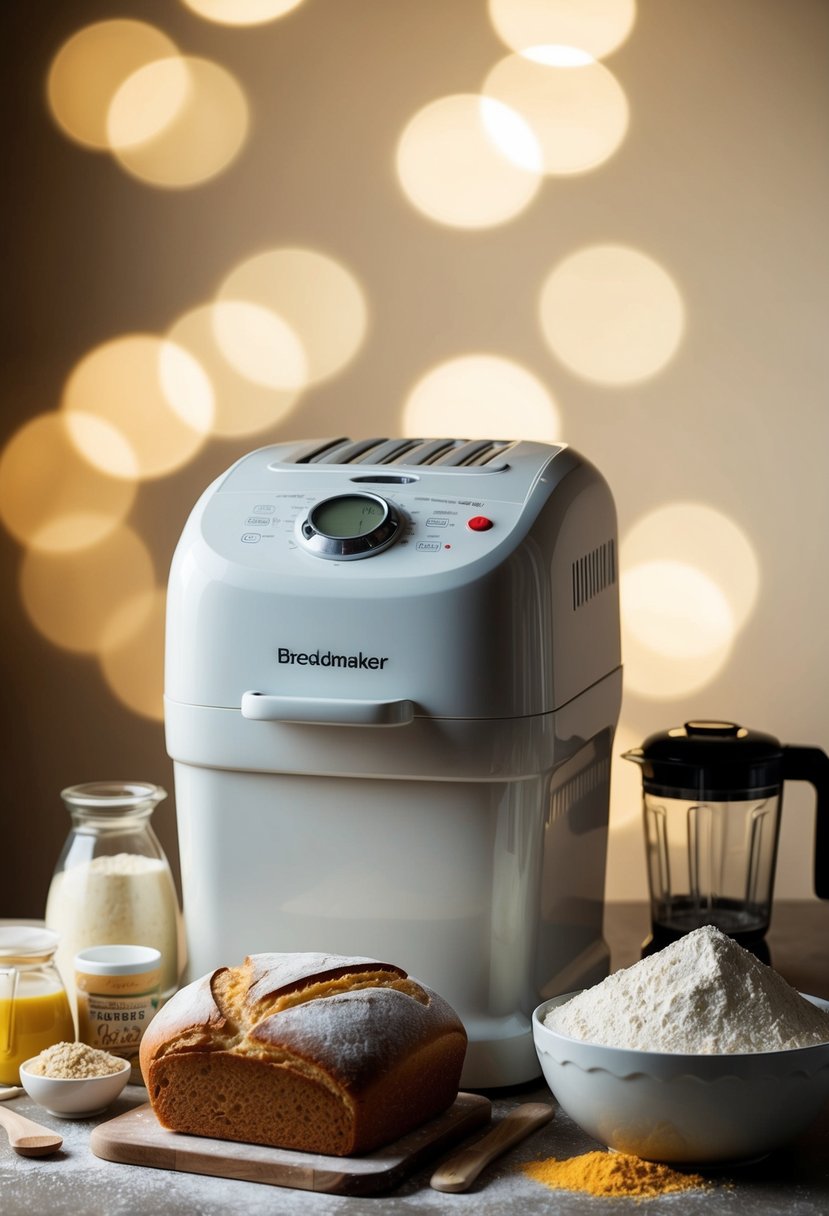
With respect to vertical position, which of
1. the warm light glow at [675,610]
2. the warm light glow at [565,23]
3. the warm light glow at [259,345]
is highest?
the warm light glow at [565,23]

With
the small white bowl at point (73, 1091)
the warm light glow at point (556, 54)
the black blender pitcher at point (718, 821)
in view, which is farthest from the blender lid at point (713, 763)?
the warm light glow at point (556, 54)

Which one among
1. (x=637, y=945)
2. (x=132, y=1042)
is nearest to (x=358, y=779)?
(x=132, y=1042)

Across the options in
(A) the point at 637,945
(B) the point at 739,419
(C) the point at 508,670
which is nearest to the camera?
(C) the point at 508,670

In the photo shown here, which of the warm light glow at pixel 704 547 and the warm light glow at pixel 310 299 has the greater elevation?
the warm light glow at pixel 310 299

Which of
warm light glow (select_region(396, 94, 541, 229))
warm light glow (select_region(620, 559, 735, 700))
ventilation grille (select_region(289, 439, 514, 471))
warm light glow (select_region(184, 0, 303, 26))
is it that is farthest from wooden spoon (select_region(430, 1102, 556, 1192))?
warm light glow (select_region(184, 0, 303, 26))

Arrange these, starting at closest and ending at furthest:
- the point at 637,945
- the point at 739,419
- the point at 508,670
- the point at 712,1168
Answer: the point at 712,1168, the point at 508,670, the point at 637,945, the point at 739,419

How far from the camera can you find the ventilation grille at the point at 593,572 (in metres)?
1.10

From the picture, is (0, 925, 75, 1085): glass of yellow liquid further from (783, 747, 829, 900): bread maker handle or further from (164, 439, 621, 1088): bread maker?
(783, 747, 829, 900): bread maker handle

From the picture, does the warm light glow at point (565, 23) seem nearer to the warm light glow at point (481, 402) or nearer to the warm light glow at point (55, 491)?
the warm light glow at point (481, 402)

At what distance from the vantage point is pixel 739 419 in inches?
70.0

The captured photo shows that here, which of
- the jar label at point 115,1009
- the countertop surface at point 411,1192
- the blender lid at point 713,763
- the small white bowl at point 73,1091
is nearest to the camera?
the countertop surface at point 411,1192

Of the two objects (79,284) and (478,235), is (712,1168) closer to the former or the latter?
(478,235)

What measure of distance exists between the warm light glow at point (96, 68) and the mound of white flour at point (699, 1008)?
1344 mm

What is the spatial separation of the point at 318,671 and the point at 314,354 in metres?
0.88
